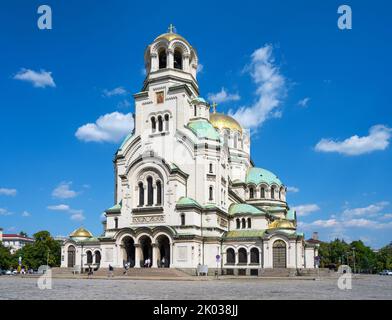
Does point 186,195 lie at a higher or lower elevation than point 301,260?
higher

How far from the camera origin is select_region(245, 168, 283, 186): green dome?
71.4m

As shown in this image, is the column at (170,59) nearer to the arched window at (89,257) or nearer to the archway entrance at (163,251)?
the archway entrance at (163,251)

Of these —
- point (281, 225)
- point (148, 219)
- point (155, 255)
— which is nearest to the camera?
point (155, 255)

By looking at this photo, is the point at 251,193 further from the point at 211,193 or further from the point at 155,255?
the point at 155,255

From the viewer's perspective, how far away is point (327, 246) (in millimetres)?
118000

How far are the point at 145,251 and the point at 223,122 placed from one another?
91.4 ft

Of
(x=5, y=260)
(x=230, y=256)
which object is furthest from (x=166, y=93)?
(x=5, y=260)

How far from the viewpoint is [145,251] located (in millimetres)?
54875

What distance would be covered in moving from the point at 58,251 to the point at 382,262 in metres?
82.9

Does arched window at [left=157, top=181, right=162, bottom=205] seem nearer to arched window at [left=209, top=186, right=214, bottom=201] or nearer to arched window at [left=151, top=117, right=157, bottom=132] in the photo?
arched window at [left=209, top=186, right=214, bottom=201]
